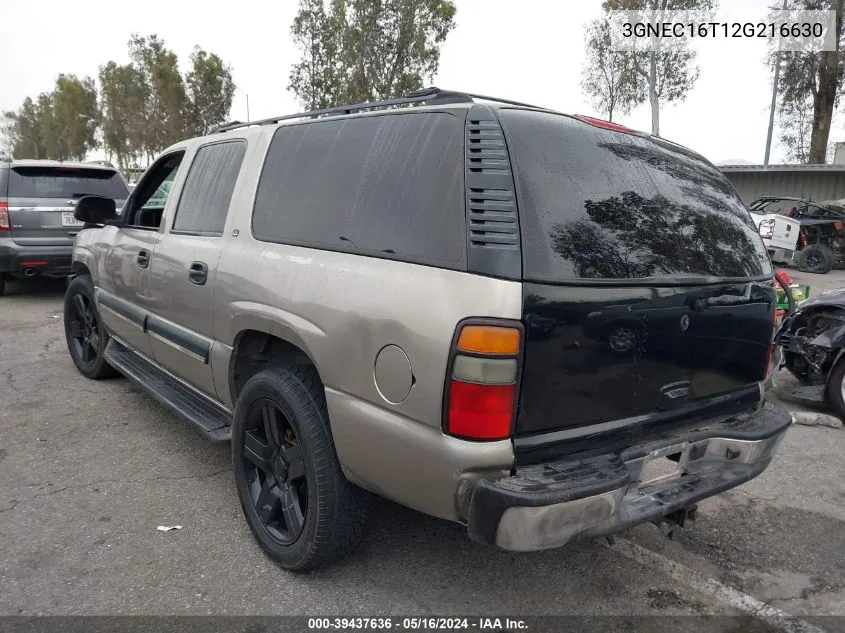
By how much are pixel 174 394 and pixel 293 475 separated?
1.43 m

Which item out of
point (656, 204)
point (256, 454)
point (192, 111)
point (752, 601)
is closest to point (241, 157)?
point (256, 454)

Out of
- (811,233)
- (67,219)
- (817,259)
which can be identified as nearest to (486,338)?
(67,219)

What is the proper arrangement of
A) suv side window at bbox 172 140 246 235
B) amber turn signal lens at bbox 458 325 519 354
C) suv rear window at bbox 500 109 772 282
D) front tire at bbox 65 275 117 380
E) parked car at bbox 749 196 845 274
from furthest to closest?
parked car at bbox 749 196 845 274 < front tire at bbox 65 275 117 380 < suv side window at bbox 172 140 246 235 < suv rear window at bbox 500 109 772 282 < amber turn signal lens at bbox 458 325 519 354

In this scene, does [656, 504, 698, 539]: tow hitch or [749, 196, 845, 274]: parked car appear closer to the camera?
[656, 504, 698, 539]: tow hitch

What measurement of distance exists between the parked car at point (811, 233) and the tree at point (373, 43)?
15025 millimetres

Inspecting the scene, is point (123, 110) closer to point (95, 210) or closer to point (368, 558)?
point (95, 210)

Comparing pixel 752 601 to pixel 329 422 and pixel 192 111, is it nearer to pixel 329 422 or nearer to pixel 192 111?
pixel 329 422

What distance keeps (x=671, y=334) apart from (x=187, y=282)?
92.7 inches

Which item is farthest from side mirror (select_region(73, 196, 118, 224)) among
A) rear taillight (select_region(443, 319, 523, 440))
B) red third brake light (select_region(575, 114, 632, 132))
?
rear taillight (select_region(443, 319, 523, 440))

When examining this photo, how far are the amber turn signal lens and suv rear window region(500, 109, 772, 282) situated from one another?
190mm

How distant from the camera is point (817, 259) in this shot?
15.3 meters

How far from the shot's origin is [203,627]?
7.71 feet

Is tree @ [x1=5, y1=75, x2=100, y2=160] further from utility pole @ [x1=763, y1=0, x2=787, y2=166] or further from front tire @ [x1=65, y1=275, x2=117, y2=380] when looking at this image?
front tire @ [x1=65, y1=275, x2=117, y2=380]

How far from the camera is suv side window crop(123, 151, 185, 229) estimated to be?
4.22 meters
